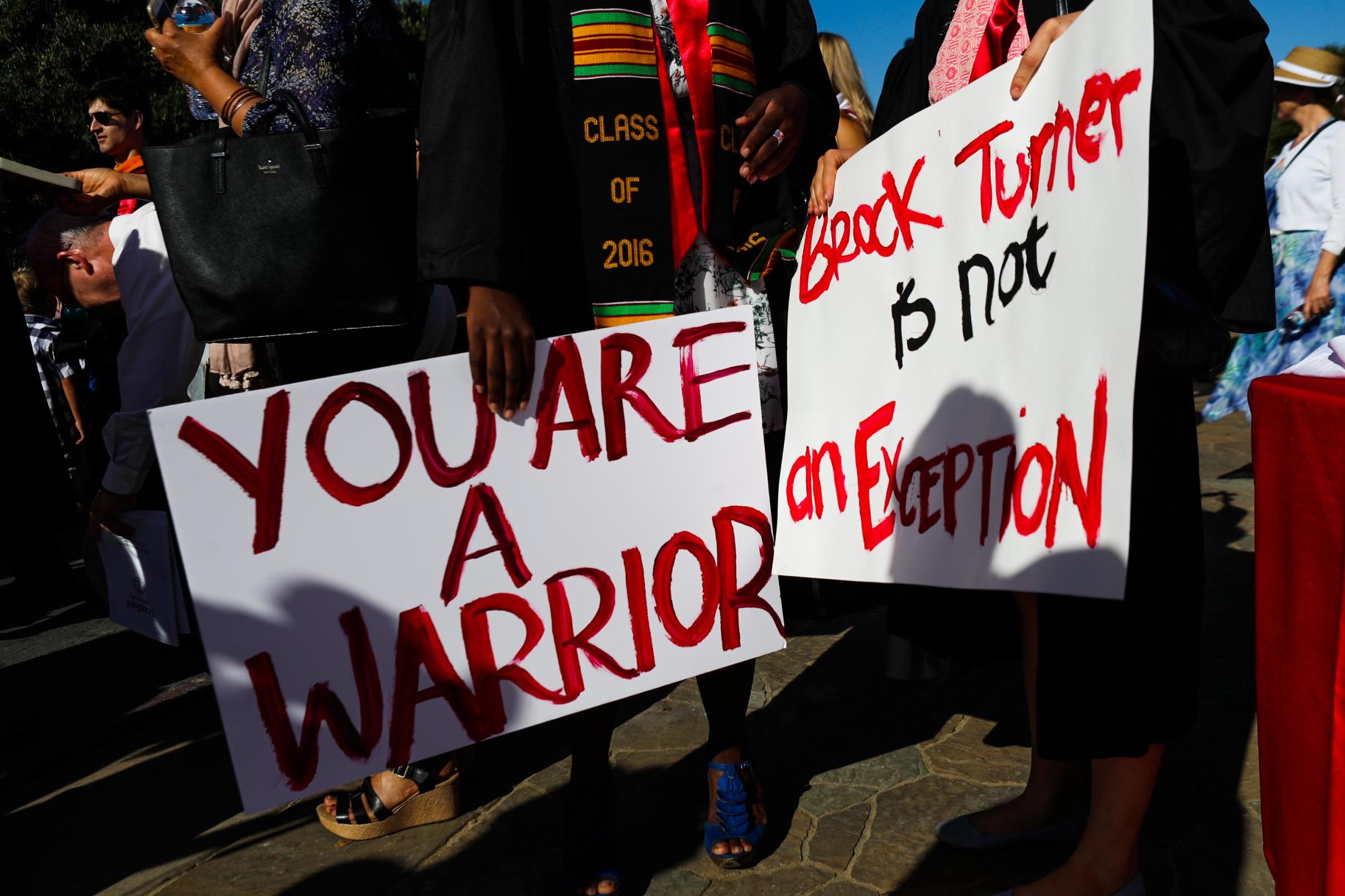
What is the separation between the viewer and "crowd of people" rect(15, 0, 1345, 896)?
135 cm

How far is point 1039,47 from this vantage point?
1.35 m

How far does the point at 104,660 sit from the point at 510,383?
3.37 metres

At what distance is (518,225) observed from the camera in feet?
5.18

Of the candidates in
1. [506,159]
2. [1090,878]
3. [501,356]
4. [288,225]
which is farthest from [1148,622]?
[288,225]

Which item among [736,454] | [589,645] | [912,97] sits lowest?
[589,645]

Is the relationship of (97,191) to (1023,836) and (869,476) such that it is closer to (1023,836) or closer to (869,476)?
(869,476)

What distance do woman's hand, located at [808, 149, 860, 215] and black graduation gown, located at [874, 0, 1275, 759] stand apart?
0.18m

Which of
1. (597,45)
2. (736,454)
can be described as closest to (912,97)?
(597,45)

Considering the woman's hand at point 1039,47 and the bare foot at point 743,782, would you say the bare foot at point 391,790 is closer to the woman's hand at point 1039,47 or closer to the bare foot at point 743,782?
the bare foot at point 743,782

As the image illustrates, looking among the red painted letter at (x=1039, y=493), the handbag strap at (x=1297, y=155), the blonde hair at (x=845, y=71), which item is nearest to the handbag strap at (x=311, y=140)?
the red painted letter at (x=1039, y=493)

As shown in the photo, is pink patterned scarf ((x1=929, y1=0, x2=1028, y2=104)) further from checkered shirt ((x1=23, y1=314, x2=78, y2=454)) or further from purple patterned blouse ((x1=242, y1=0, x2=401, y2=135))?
checkered shirt ((x1=23, y1=314, x2=78, y2=454))

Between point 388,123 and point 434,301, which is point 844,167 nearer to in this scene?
point 388,123

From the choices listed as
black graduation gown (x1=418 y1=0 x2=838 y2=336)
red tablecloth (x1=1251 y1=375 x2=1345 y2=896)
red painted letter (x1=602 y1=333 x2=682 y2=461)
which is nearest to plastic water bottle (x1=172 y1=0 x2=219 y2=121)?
black graduation gown (x1=418 y1=0 x2=838 y2=336)

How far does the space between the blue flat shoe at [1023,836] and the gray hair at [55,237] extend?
2.53 metres
